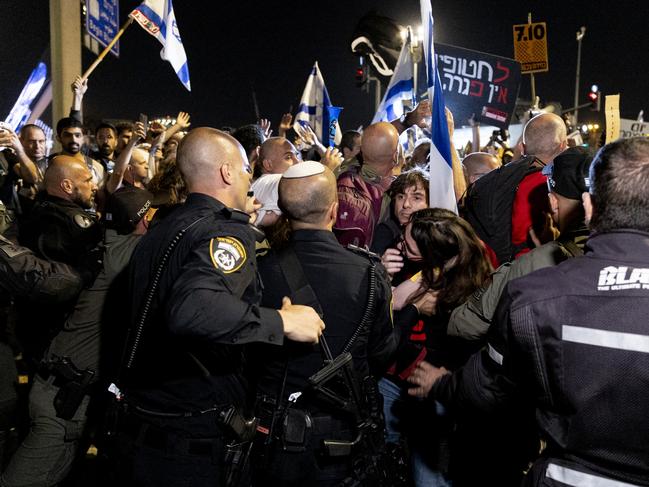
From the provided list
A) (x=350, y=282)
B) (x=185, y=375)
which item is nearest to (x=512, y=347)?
(x=350, y=282)

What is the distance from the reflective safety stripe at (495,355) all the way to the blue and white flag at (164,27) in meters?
7.44

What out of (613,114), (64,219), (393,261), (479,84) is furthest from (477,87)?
(64,219)

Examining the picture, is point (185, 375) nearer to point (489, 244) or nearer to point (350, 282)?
point (350, 282)

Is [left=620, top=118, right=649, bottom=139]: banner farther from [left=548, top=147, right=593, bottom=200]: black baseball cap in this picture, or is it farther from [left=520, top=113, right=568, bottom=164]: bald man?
[left=548, top=147, right=593, bottom=200]: black baseball cap

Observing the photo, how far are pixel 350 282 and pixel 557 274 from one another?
125cm

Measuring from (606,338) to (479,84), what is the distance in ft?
17.5

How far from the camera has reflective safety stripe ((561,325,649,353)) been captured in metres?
1.79

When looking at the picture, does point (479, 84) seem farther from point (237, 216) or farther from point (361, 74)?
point (361, 74)

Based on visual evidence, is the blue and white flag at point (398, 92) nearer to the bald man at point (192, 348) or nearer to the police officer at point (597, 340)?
the bald man at point (192, 348)

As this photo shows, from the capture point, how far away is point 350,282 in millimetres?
3000

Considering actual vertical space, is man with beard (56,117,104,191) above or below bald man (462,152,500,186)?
above

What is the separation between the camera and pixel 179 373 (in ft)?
9.23

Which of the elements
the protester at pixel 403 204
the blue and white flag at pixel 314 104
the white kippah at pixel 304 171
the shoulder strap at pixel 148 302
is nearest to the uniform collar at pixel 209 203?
the shoulder strap at pixel 148 302

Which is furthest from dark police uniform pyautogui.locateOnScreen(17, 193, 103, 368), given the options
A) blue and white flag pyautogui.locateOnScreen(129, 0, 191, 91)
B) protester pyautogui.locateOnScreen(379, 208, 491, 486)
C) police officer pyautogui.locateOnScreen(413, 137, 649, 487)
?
blue and white flag pyautogui.locateOnScreen(129, 0, 191, 91)
